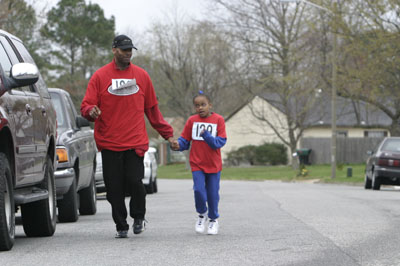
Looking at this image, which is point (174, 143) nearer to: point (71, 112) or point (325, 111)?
point (71, 112)

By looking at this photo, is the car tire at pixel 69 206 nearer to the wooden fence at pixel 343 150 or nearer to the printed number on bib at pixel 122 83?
the printed number on bib at pixel 122 83

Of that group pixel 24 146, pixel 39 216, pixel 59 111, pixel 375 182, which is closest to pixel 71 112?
pixel 59 111

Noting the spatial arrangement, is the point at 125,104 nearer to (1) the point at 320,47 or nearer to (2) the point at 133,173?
(2) the point at 133,173

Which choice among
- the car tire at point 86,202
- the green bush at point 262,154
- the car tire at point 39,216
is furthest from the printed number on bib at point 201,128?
the green bush at point 262,154

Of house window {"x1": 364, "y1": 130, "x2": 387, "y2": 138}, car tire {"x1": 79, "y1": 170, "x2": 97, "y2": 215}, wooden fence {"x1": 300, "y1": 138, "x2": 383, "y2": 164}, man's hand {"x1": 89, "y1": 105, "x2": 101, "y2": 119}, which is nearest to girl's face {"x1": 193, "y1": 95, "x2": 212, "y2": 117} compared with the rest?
man's hand {"x1": 89, "y1": 105, "x2": 101, "y2": 119}

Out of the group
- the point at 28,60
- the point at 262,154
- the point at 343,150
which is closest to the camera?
the point at 28,60

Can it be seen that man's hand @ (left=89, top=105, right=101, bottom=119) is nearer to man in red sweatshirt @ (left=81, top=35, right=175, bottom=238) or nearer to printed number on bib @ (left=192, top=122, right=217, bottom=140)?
man in red sweatshirt @ (left=81, top=35, right=175, bottom=238)

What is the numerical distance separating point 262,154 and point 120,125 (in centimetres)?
4827

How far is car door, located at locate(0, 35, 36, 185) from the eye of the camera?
762 centimetres

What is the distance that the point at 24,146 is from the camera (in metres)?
7.98

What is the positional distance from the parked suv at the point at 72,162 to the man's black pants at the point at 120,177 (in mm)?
2335

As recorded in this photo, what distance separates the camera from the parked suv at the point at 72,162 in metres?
11.3

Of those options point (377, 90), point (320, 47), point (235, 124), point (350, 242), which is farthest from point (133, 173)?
point (235, 124)

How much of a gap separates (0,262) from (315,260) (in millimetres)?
2454
